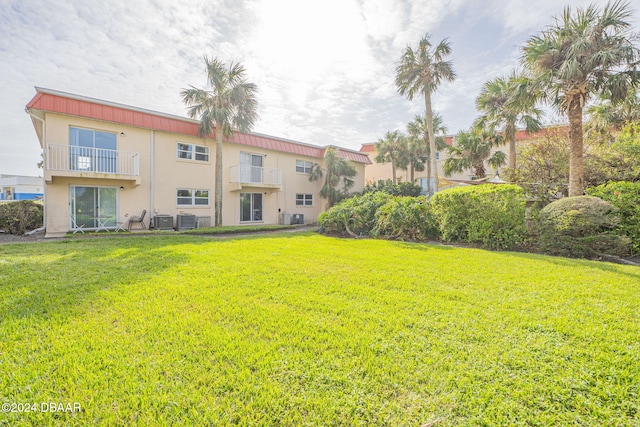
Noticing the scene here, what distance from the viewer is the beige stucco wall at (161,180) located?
1159cm

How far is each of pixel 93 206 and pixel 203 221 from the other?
16.7 feet

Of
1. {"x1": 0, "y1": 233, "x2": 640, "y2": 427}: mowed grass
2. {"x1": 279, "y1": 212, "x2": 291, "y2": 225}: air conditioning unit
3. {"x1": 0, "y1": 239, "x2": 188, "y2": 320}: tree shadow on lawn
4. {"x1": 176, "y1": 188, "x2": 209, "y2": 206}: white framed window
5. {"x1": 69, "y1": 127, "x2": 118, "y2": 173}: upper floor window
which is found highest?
{"x1": 69, "y1": 127, "x2": 118, "y2": 173}: upper floor window

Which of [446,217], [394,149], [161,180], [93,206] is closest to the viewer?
[446,217]

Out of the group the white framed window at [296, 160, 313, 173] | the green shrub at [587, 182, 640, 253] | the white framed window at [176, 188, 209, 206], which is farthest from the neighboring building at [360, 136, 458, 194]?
the green shrub at [587, 182, 640, 253]

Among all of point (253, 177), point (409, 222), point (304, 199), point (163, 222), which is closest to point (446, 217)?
point (409, 222)

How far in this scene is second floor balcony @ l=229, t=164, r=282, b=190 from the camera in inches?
658

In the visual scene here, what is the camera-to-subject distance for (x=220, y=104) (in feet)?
48.5

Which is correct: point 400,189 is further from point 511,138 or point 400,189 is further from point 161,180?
point 161,180

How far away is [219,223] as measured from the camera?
15438mm

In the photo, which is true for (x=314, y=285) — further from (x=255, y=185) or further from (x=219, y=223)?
(x=255, y=185)

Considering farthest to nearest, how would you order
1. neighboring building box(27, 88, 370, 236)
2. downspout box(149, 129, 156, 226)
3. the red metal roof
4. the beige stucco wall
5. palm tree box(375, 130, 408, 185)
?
palm tree box(375, 130, 408, 185), downspout box(149, 129, 156, 226), the beige stucco wall, neighboring building box(27, 88, 370, 236), the red metal roof

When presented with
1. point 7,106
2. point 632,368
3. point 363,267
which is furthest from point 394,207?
point 7,106

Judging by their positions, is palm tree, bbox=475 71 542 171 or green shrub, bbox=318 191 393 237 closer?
green shrub, bbox=318 191 393 237

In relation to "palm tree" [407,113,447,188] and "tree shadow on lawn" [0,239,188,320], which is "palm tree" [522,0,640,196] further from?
"palm tree" [407,113,447,188]
